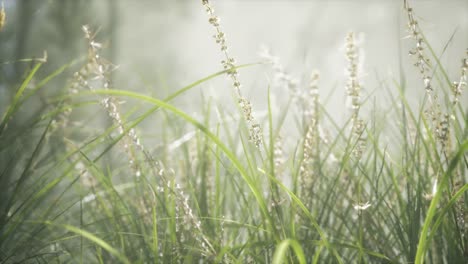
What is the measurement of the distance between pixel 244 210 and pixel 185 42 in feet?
30.7

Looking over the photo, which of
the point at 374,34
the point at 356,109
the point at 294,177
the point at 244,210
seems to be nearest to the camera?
the point at 356,109

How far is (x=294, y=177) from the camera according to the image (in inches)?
Result: 53.6

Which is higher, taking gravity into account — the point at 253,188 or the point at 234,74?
the point at 234,74

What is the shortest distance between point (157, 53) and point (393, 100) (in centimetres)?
929

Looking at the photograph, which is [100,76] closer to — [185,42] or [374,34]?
[185,42]

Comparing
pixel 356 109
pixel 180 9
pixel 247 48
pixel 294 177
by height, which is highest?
pixel 180 9

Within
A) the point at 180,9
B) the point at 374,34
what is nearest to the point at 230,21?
the point at 180,9

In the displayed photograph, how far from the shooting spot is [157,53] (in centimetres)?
1048

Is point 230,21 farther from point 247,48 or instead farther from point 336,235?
point 336,235

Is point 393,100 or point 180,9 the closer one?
point 393,100

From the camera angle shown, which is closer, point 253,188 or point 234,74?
point 253,188

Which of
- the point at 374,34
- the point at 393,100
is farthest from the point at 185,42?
the point at 393,100

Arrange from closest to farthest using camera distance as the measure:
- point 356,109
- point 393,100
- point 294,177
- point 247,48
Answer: point 356,109
point 294,177
point 393,100
point 247,48

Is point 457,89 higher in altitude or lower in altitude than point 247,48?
lower
